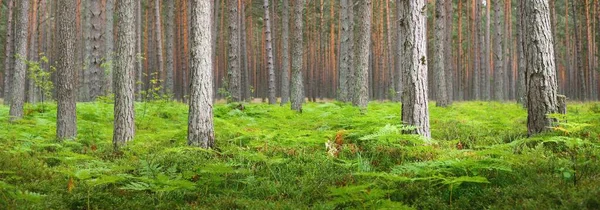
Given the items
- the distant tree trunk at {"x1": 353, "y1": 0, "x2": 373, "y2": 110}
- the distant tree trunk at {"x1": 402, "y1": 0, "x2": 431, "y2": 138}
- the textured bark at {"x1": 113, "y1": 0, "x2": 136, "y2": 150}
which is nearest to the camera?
the distant tree trunk at {"x1": 402, "y1": 0, "x2": 431, "y2": 138}

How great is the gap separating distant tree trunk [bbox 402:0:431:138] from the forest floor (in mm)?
499

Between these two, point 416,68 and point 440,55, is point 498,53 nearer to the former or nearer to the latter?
point 440,55

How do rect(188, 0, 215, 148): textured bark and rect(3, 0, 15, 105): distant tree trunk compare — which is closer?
rect(188, 0, 215, 148): textured bark

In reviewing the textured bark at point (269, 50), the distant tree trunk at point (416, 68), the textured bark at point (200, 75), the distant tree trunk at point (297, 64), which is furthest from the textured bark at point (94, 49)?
the distant tree trunk at point (416, 68)

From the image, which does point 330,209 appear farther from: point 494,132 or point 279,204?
point 494,132

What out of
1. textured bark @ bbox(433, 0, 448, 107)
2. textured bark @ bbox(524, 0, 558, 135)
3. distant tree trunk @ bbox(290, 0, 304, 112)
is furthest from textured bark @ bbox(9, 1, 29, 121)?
textured bark @ bbox(433, 0, 448, 107)

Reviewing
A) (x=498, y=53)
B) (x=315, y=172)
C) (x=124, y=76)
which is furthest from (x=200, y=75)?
(x=498, y=53)

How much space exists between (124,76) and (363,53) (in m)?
8.31

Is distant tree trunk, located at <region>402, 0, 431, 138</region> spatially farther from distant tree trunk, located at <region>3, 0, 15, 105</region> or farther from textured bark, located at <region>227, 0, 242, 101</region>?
distant tree trunk, located at <region>3, 0, 15, 105</region>

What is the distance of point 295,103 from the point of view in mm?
15070

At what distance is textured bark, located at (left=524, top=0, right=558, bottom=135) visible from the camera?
7234 mm

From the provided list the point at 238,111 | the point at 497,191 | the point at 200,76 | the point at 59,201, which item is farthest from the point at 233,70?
the point at 497,191

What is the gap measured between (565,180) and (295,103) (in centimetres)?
1093

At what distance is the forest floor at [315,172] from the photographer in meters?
4.56
